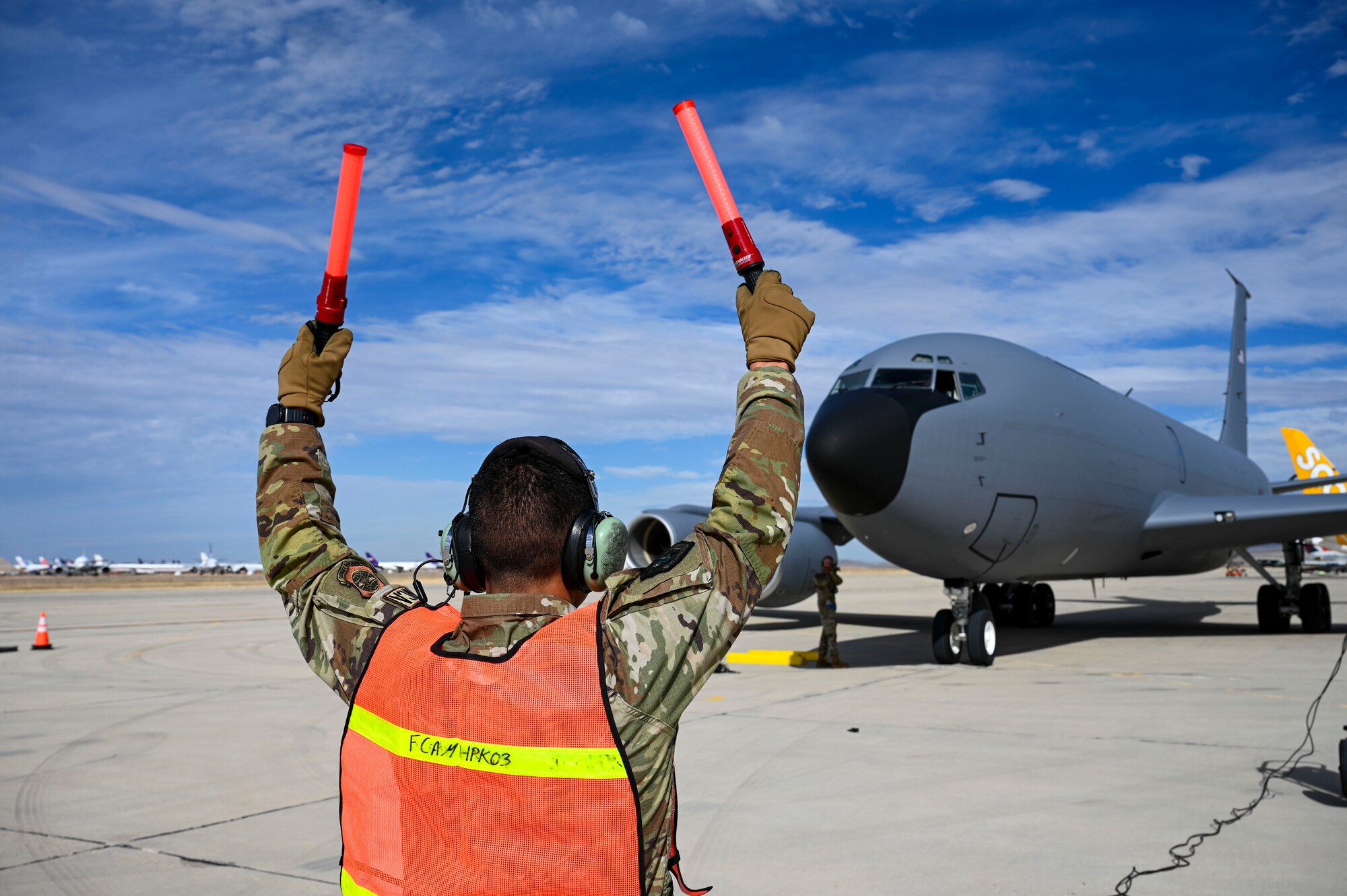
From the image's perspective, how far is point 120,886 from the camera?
14.8ft

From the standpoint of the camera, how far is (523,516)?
5.90 feet

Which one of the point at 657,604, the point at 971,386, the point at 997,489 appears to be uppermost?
the point at 971,386

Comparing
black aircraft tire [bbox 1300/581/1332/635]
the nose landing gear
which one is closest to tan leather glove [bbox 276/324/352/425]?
the nose landing gear

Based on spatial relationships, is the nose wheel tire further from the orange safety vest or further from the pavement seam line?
the orange safety vest

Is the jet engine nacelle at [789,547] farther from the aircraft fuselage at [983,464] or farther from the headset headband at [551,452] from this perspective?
the headset headband at [551,452]

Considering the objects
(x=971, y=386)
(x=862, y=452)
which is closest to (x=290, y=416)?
(x=862, y=452)

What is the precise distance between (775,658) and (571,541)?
42.2 ft

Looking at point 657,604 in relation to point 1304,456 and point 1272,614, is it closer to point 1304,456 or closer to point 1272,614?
point 1272,614

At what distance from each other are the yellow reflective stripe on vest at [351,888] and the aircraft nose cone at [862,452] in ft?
30.6

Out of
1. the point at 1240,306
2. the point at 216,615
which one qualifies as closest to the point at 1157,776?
the point at 1240,306

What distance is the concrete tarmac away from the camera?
468 centimetres

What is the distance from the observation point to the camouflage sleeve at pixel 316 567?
1912 mm

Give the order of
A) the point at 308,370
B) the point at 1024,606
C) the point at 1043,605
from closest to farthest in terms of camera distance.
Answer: the point at 308,370 → the point at 1024,606 → the point at 1043,605

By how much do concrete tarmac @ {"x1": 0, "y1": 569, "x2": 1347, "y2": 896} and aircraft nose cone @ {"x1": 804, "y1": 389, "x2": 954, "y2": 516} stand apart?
2.10 m
